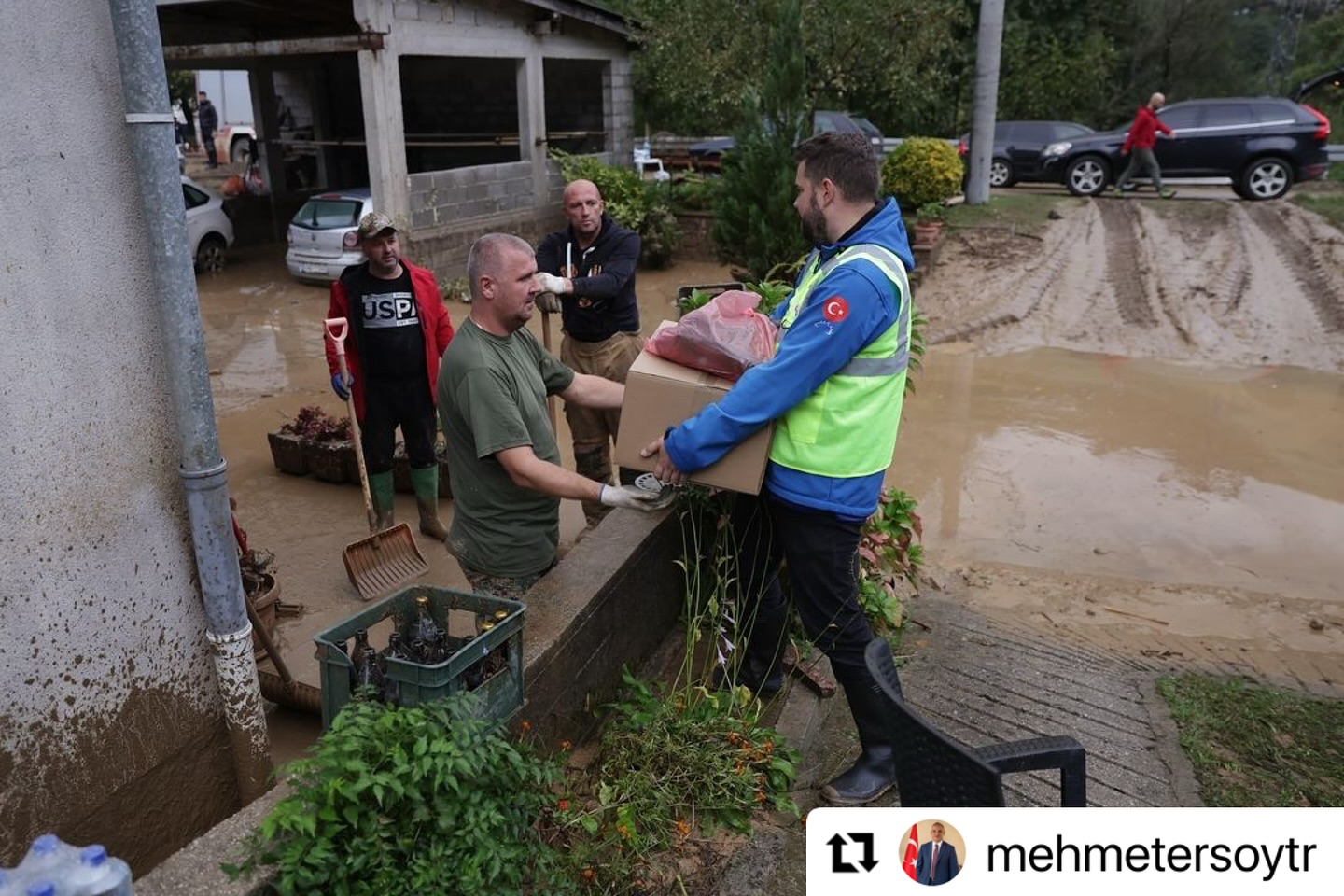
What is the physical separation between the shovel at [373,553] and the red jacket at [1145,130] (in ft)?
45.8

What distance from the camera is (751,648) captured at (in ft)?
12.0

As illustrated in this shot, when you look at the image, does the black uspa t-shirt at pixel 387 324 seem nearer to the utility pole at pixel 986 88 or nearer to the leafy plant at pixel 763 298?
the leafy plant at pixel 763 298

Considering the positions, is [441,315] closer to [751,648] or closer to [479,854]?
[751,648]

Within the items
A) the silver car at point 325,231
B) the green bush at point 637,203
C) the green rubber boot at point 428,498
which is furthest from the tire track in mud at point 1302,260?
the silver car at point 325,231

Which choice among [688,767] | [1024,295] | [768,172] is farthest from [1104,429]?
[688,767]

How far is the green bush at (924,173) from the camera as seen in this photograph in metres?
14.2

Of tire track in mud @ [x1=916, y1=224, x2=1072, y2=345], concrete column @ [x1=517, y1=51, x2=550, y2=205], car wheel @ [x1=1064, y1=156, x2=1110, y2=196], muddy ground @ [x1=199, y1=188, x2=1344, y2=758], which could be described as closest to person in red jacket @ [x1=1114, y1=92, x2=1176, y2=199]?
car wheel @ [x1=1064, y1=156, x2=1110, y2=196]

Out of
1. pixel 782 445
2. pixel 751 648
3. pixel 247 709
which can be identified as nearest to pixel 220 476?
pixel 247 709

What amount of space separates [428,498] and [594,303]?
4.74ft

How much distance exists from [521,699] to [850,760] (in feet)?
4.14

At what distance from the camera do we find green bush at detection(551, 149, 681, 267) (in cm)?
1505

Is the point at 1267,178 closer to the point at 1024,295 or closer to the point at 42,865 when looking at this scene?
the point at 1024,295

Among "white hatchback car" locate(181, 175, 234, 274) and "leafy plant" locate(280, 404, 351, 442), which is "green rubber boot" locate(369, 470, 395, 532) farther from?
"white hatchback car" locate(181, 175, 234, 274)

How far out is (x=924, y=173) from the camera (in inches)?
561
